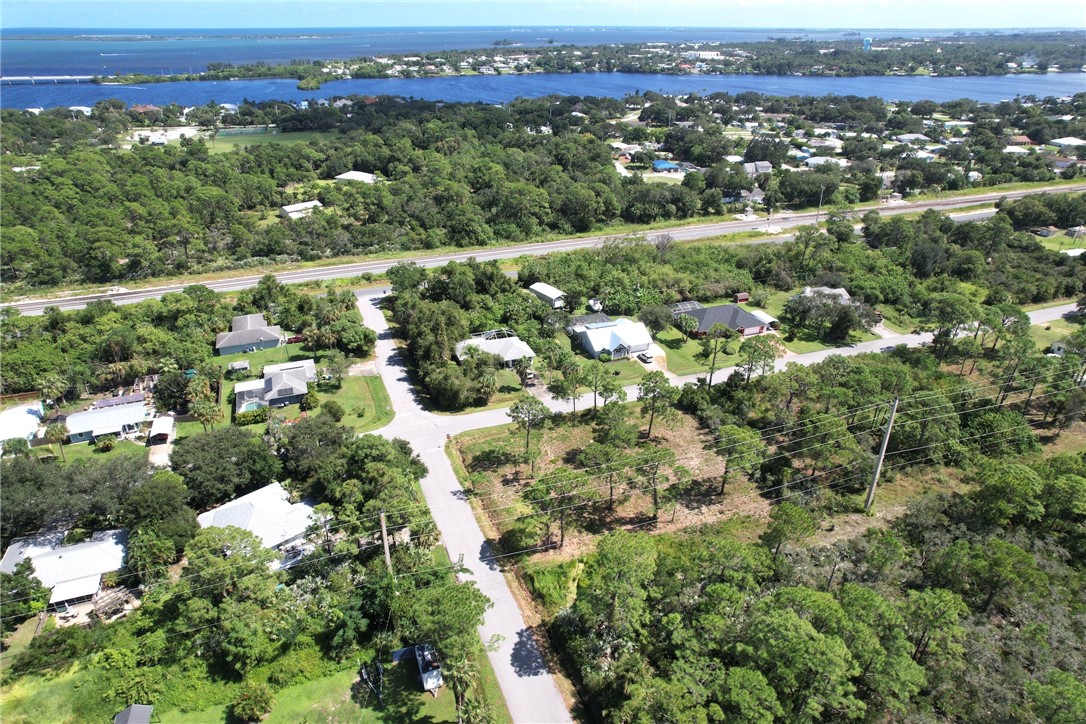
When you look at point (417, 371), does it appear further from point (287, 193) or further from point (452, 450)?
point (287, 193)

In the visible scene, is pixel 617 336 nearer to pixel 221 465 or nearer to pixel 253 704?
pixel 221 465

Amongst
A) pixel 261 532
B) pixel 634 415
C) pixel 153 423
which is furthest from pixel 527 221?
pixel 261 532

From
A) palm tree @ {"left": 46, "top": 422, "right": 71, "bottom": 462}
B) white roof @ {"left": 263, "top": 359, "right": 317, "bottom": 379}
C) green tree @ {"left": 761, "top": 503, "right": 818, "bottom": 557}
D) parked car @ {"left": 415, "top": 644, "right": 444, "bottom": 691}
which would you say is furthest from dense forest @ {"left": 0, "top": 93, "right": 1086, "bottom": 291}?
parked car @ {"left": 415, "top": 644, "right": 444, "bottom": 691}

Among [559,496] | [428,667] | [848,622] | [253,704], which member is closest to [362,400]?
[559,496]

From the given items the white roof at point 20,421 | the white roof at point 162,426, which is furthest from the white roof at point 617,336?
the white roof at point 20,421

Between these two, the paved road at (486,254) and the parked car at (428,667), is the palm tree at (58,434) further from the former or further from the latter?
the parked car at (428,667)

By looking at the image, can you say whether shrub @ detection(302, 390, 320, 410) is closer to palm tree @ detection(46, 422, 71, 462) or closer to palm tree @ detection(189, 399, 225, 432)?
palm tree @ detection(189, 399, 225, 432)
